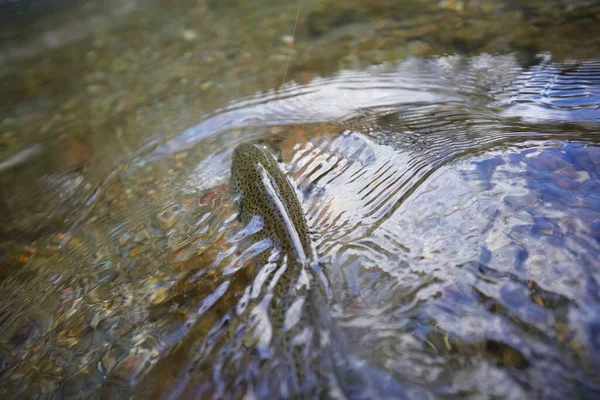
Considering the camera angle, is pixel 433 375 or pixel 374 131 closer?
pixel 433 375

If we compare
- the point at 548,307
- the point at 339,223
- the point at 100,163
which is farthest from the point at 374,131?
the point at 100,163

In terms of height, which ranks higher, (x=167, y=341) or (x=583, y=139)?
(x=583, y=139)

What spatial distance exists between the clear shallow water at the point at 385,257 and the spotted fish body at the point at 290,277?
0.13m

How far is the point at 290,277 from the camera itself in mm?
2631

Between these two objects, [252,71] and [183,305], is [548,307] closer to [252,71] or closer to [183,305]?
[183,305]

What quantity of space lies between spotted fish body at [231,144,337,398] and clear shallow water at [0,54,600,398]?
13 centimetres

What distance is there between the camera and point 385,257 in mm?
2625

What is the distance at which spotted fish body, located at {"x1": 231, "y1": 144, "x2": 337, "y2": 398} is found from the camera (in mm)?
2131

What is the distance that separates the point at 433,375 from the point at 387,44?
4.99 metres

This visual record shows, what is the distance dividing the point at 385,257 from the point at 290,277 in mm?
656

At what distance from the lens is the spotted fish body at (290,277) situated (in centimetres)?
213

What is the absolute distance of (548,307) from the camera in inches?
81.7

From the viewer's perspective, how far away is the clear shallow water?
204 cm

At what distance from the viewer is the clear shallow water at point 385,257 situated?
6.70ft
